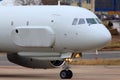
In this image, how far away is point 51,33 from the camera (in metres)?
29.6

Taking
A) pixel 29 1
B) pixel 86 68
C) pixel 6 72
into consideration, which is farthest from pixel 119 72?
pixel 29 1

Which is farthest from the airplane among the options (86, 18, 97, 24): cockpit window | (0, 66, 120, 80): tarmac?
(0, 66, 120, 80): tarmac

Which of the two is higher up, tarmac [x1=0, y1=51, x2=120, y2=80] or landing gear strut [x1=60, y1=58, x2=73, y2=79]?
landing gear strut [x1=60, y1=58, x2=73, y2=79]

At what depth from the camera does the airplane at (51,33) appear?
2919 centimetres

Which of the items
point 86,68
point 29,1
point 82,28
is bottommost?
point 29,1

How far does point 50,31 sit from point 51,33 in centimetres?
11

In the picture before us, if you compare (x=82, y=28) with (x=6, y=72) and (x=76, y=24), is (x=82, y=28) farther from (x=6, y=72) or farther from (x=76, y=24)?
(x=6, y=72)

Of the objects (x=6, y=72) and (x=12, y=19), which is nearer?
(x=12, y=19)

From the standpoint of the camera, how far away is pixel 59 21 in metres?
29.7

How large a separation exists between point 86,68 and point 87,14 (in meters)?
8.94

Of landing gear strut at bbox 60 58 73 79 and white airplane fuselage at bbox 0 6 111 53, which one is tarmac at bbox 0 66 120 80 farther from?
white airplane fuselage at bbox 0 6 111 53

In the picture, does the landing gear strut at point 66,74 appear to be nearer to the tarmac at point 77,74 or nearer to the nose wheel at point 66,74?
the nose wheel at point 66,74

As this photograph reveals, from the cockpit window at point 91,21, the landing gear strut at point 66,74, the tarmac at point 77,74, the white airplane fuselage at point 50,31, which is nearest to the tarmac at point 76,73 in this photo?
the tarmac at point 77,74

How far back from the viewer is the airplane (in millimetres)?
29188
